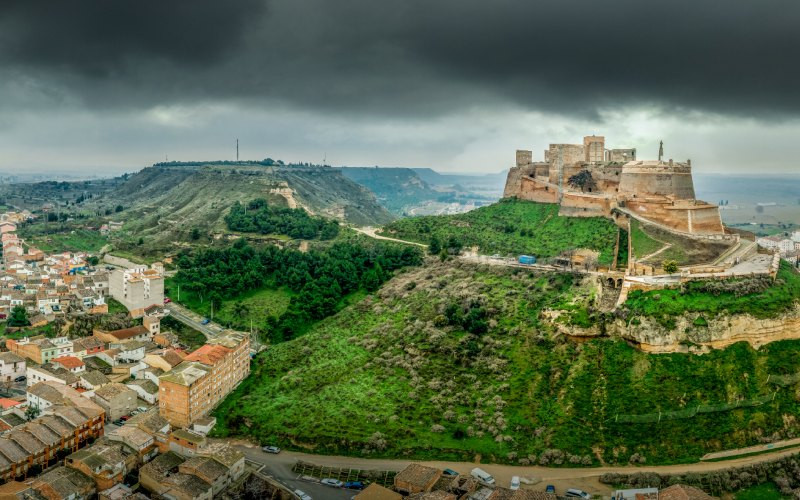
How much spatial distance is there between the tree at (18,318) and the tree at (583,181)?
2244 inches

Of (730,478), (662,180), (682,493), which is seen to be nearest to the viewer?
(682,493)

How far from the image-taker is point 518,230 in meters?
68.6

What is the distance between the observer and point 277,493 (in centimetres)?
3706

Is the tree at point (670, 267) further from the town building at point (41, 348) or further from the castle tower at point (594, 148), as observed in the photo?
the town building at point (41, 348)

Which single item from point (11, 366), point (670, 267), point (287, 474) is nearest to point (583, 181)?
point (670, 267)

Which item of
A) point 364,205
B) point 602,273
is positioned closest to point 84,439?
point 602,273

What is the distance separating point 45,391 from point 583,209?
49.9 metres

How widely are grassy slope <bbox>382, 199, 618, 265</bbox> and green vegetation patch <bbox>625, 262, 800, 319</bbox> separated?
9.49 meters

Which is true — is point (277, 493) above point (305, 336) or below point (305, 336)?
below

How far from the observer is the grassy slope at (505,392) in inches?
1527

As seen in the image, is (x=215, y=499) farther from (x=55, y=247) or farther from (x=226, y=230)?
(x=55, y=247)

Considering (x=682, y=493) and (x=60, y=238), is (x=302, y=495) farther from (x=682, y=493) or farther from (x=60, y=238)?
(x=60, y=238)

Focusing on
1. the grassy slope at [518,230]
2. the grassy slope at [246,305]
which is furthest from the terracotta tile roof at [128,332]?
the grassy slope at [518,230]

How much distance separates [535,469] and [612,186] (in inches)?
1418
